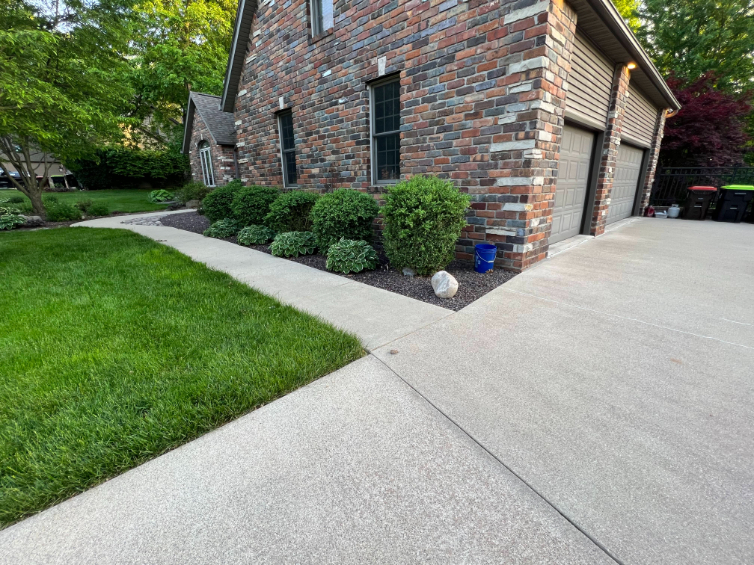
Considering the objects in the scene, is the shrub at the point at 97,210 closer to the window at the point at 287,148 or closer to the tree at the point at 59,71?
the tree at the point at 59,71

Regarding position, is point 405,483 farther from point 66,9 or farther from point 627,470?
point 66,9

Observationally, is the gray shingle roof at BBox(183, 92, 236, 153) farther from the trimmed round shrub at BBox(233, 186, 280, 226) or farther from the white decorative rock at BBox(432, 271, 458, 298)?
the white decorative rock at BBox(432, 271, 458, 298)

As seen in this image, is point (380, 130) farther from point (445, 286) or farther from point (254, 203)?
point (445, 286)

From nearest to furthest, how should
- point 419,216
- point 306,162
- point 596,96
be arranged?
point 419,216
point 596,96
point 306,162

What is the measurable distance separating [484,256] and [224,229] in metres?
5.87

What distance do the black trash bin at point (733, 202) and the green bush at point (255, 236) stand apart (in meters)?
11.7

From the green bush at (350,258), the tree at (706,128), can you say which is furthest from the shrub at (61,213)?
the tree at (706,128)

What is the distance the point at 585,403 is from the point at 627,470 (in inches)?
18.8

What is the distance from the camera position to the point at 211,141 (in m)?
13.8

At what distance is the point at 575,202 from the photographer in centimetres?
627

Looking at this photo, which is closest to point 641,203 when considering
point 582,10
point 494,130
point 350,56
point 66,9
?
point 582,10

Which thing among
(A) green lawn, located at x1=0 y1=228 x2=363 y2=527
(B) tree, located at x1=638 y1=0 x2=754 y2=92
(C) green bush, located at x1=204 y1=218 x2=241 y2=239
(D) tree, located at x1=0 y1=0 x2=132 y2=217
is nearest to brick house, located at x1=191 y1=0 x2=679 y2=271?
(C) green bush, located at x1=204 y1=218 x2=241 y2=239

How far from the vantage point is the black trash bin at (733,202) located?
28.7 ft

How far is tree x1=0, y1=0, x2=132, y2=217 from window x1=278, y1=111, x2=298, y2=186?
3.32 metres
